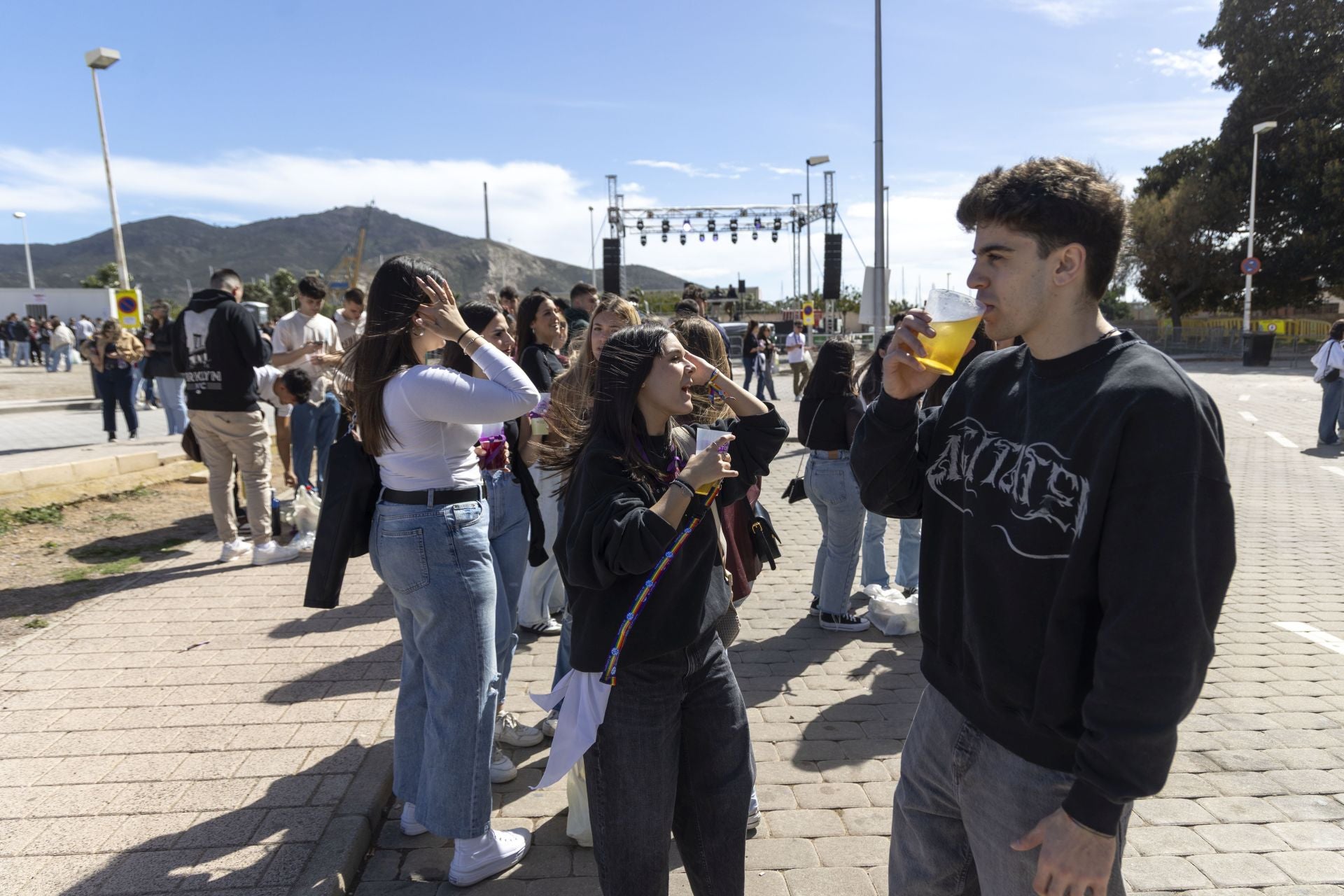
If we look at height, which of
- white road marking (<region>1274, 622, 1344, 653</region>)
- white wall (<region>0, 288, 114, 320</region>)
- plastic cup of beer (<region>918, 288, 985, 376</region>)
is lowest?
white road marking (<region>1274, 622, 1344, 653</region>)

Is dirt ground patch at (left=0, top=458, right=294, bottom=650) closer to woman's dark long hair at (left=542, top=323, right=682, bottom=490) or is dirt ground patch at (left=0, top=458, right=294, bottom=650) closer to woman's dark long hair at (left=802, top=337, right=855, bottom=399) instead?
woman's dark long hair at (left=542, top=323, right=682, bottom=490)

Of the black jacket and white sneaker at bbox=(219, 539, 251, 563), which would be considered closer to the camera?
the black jacket

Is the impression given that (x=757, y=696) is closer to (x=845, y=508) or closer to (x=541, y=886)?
(x=845, y=508)

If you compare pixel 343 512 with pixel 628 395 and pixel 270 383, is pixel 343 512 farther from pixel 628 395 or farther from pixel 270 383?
pixel 270 383

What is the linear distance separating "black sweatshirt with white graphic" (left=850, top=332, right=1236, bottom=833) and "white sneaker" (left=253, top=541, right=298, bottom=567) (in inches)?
237

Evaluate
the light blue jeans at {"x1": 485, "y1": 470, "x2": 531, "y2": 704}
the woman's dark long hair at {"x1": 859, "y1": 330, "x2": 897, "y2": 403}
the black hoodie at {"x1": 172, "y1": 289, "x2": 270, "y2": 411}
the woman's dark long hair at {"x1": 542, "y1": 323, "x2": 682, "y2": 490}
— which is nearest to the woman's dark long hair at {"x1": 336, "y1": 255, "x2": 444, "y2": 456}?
the woman's dark long hair at {"x1": 542, "y1": 323, "x2": 682, "y2": 490}

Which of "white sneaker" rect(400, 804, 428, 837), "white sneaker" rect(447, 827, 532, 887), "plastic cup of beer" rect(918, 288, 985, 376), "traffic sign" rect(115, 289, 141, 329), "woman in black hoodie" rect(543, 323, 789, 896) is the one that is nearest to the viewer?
"plastic cup of beer" rect(918, 288, 985, 376)

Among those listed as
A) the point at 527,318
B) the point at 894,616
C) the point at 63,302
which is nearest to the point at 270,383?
the point at 527,318

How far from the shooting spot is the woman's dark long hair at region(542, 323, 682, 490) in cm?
233

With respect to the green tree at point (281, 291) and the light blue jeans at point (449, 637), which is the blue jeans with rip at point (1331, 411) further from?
the green tree at point (281, 291)

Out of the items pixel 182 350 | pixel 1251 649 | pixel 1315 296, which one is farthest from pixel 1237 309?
pixel 182 350

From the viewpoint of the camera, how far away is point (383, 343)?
277 centimetres

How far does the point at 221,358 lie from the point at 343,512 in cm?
402

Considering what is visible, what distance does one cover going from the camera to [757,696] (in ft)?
14.2
